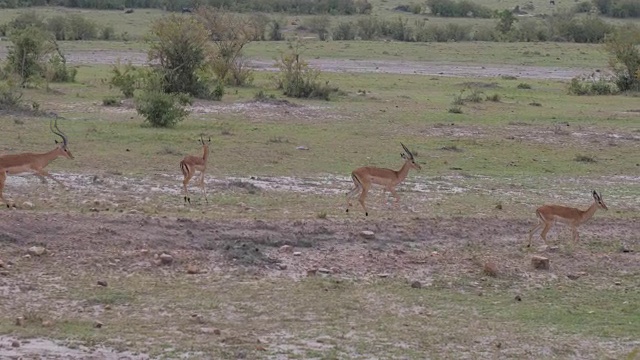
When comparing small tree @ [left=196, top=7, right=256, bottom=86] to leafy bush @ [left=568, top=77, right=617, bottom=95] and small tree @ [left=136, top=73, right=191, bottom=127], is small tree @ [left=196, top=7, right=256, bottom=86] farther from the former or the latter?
leafy bush @ [left=568, top=77, right=617, bottom=95]

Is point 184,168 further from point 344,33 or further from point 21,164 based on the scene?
point 344,33

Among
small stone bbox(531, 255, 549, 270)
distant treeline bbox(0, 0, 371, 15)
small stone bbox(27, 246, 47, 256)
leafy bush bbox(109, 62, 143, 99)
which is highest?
small stone bbox(27, 246, 47, 256)

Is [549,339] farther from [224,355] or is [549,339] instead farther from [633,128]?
[633,128]

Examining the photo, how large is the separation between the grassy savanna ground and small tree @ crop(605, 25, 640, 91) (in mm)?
11820

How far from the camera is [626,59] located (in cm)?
3162

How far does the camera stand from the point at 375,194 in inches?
568

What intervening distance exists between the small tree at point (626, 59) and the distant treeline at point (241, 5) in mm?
28642

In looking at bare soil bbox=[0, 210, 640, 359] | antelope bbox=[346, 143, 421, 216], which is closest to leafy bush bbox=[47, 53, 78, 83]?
antelope bbox=[346, 143, 421, 216]

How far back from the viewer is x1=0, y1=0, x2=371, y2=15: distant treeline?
2282 inches

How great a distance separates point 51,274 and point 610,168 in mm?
10895

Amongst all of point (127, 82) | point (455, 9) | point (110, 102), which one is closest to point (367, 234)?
point (110, 102)

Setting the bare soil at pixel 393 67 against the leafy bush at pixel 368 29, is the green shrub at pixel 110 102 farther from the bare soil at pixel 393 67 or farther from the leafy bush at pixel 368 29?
the leafy bush at pixel 368 29

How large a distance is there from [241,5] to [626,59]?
112 ft

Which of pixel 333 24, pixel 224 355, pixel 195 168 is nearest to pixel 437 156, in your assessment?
pixel 195 168
